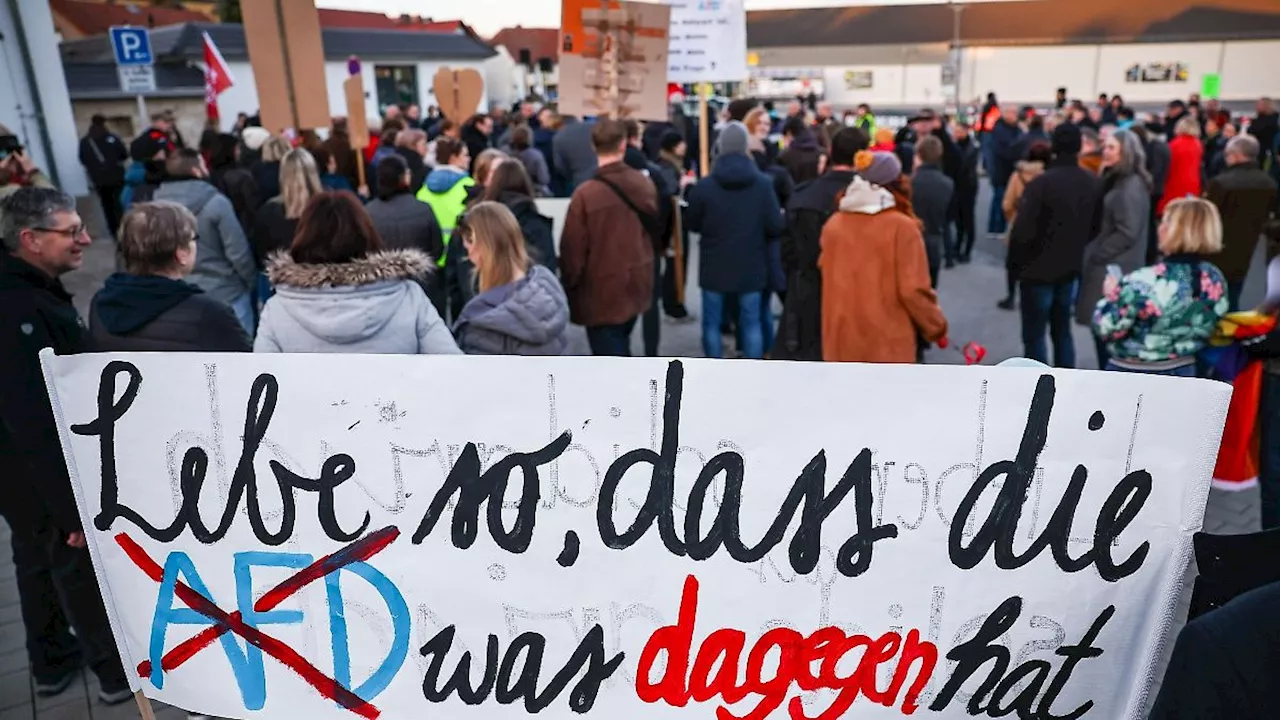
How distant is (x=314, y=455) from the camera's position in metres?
1.96

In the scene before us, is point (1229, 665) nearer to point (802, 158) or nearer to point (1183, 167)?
point (802, 158)

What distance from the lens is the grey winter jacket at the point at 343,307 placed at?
112 inches

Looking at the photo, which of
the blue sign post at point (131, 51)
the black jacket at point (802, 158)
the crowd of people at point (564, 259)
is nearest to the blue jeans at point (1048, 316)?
the crowd of people at point (564, 259)

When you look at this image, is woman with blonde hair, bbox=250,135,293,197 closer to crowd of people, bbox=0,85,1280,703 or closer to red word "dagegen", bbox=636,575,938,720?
crowd of people, bbox=0,85,1280,703

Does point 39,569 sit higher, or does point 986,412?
point 986,412

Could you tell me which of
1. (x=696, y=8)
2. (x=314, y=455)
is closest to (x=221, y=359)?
(x=314, y=455)

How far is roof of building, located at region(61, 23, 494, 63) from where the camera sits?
30.4 meters

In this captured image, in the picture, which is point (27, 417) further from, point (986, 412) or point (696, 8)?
point (696, 8)

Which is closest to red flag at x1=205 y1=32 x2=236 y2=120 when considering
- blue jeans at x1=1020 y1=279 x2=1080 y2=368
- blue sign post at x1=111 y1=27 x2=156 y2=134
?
blue sign post at x1=111 y1=27 x2=156 y2=134

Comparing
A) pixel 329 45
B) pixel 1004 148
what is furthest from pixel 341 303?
pixel 329 45

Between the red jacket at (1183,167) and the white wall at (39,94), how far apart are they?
1338 centimetres

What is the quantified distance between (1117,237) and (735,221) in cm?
245

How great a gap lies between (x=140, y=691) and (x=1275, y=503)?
3.95m

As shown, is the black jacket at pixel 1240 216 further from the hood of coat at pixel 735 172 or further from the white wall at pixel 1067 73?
the white wall at pixel 1067 73
